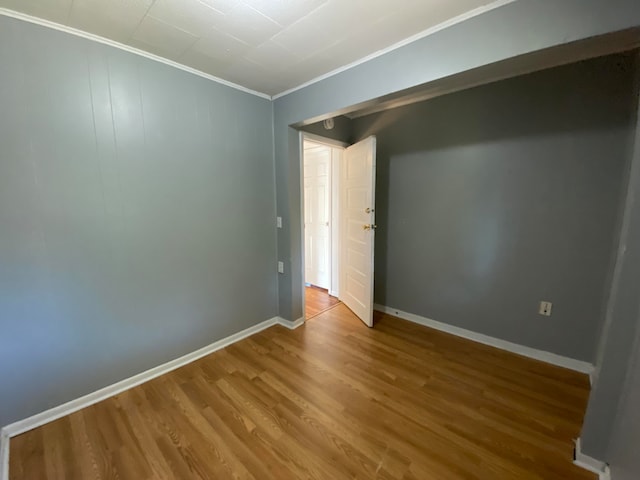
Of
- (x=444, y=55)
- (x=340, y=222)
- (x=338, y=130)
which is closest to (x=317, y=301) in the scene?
(x=340, y=222)

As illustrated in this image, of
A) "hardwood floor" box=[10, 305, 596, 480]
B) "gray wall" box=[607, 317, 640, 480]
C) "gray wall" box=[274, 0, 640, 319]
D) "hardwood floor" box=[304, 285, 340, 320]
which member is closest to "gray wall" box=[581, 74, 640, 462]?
"gray wall" box=[607, 317, 640, 480]

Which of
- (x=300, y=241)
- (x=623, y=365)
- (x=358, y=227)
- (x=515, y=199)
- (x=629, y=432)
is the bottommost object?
(x=629, y=432)

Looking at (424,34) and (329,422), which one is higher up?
(424,34)

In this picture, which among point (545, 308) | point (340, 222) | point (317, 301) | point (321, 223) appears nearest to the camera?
point (545, 308)

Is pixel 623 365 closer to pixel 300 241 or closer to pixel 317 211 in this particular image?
pixel 300 241

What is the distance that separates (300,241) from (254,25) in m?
1.76

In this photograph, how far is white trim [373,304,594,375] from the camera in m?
2.06

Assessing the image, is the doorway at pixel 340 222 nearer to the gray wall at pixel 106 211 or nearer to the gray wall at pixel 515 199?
the gray wall at pixel 515 199

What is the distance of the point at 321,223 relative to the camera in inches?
154

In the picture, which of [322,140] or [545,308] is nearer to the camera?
[545,308]

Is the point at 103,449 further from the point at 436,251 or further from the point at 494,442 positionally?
the point at 436,251

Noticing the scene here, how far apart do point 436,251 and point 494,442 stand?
1.60 meters

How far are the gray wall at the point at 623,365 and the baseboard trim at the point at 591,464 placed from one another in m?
0.03

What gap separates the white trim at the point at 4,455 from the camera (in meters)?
1.27
